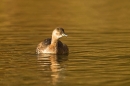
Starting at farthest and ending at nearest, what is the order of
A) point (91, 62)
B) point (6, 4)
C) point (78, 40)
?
point (6, 4), point (78, 40), point (91, 62)

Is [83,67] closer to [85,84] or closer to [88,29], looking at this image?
[85,84]

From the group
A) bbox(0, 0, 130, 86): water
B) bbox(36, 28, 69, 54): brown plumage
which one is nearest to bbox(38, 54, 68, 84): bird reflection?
bbox(0, 0, 130, 86): water

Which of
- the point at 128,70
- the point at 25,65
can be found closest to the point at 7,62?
the point at 25,65

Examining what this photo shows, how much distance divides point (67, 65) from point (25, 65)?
3.92 feet

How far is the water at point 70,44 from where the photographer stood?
1639 centimetres

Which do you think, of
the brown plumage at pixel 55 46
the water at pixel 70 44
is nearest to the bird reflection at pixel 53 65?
the water at pixel 70 44

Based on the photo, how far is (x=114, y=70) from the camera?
685 inches

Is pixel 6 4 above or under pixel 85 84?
above

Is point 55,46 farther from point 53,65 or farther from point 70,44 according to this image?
point 53,65

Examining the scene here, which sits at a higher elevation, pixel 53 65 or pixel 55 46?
pixel 55 46

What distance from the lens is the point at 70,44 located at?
2291 cm

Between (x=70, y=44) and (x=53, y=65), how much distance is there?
4.48 m

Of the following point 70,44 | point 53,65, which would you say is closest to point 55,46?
point 70,44

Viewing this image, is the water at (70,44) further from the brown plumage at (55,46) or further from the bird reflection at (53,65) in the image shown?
the brown plumage at (55,46)
